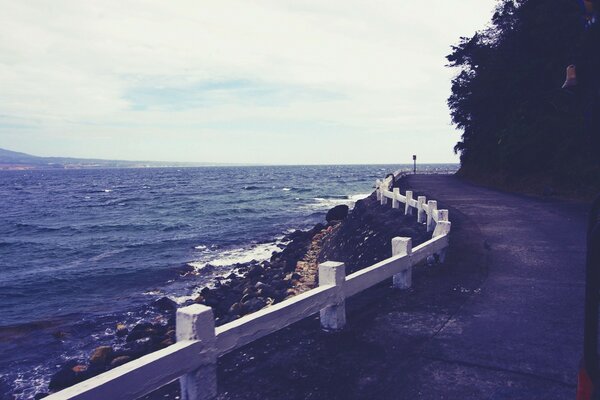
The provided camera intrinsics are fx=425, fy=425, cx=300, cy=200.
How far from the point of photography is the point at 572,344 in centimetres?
445

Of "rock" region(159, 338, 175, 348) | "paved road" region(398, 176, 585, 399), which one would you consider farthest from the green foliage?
"rock" region(159, 338, 175, 348)

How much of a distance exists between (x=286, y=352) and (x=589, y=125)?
139 inches

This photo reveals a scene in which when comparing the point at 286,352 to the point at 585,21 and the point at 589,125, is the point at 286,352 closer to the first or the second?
the point at 589,125

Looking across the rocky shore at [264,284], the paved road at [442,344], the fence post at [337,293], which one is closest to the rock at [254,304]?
the rocky shore at [264,284]

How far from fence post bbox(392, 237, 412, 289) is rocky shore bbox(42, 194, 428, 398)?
13.3ft

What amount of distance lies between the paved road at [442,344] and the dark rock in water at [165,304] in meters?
10.1

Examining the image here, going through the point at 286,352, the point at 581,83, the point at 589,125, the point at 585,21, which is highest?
the point at 585,21

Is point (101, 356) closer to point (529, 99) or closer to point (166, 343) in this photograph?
point (166, 343)

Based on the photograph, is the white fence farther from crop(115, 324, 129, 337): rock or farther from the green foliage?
the green foliage

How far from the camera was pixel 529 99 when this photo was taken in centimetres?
2509

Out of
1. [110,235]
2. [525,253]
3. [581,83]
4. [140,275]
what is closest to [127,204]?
[110,235]

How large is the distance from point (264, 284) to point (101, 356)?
17.8ft

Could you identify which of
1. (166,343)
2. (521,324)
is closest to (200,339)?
(521,324)

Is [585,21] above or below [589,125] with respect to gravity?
above
